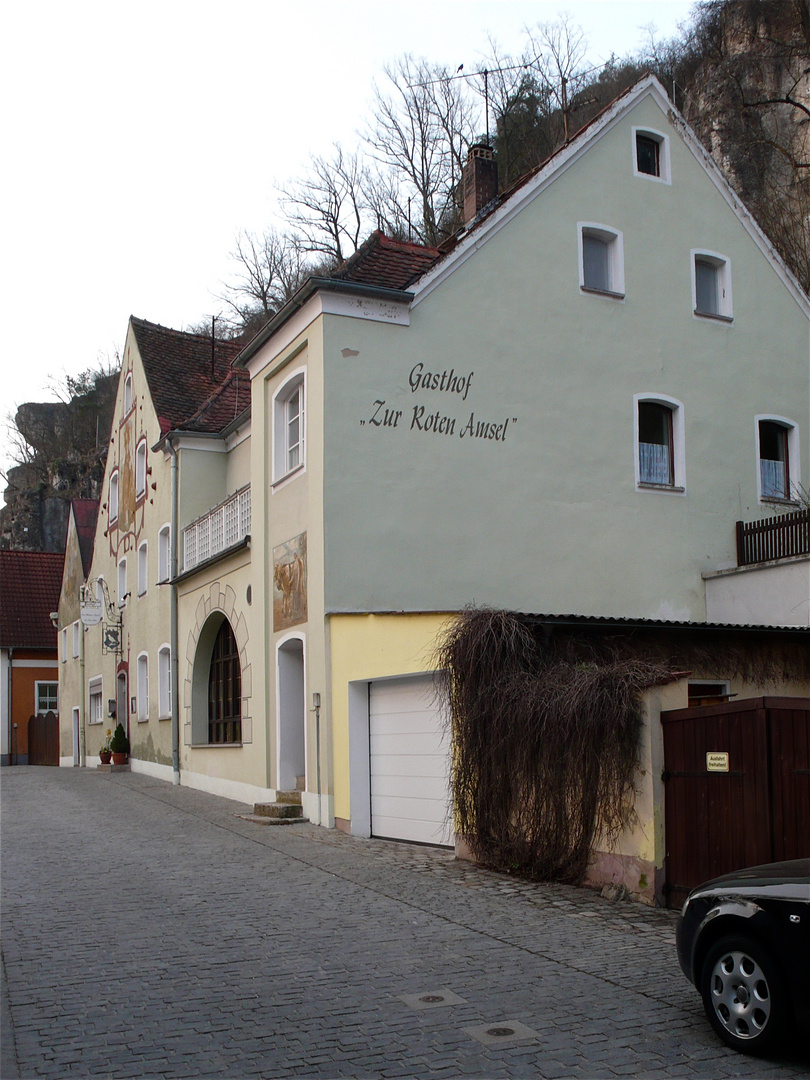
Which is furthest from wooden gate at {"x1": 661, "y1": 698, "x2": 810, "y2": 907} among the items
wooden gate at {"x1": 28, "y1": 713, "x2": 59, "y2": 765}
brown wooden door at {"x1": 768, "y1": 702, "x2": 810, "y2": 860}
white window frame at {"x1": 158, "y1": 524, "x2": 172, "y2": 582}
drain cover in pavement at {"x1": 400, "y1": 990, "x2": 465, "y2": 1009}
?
wooden gate at {"x1": 28, "y1": 713, "x2": 59, "y2": 765}

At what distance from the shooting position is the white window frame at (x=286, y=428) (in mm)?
17967

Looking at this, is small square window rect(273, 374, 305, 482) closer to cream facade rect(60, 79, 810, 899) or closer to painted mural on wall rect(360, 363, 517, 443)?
cream facade rect(60, 79, 810, 899)

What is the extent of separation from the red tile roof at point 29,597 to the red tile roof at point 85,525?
291 inches

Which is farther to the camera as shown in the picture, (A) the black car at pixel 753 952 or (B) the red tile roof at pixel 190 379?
(B) the red tile roof at pixel 190 379

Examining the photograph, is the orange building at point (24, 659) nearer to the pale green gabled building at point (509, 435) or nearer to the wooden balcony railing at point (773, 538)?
the pale green gabled building at point (509, 435)

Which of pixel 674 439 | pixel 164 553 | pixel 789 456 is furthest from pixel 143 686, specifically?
pixel 789 456

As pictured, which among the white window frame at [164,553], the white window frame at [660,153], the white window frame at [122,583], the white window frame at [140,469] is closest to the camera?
the white window frame at [660,153]

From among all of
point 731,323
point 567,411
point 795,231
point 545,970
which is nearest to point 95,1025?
point 545,970

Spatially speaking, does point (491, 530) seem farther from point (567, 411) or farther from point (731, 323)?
point (731, 323)

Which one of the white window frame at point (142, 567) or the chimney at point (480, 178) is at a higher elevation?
the chimney at point (480, 178)

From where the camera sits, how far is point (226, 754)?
21359 millimetres

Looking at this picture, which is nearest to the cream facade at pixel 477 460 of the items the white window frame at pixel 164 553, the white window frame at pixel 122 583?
the white window frame at pixel 164 553

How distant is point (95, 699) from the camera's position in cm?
3556

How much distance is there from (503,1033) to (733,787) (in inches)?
146
